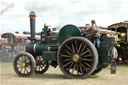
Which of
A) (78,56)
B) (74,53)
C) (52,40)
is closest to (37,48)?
(52,40)

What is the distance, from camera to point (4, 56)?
19.0 meters

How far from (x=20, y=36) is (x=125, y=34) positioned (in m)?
9.70

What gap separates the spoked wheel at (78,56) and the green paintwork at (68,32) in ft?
1.00

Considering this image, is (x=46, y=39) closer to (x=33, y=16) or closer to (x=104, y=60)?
(x=33, y=16)

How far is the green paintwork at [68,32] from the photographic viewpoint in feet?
21.9

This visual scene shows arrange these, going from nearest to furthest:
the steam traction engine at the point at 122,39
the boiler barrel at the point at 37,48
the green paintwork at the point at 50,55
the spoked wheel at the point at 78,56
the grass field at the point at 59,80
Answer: the grass field at the point at 59,80 → the spoked wheel at the point at 78,56 → the green paintwork at the point at 50,55 → the boiler barrel at the point at 37,48 → the steam traction engine at the point at 122,39

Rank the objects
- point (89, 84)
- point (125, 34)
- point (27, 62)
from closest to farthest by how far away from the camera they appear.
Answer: point (89, 84), point (27, 62), point (125, 34)

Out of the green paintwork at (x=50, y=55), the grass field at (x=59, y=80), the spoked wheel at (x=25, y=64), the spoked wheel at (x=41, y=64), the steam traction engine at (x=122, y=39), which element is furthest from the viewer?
the steam traction engine at (x=122, y=39)

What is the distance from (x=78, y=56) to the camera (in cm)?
638

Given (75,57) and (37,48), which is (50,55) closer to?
(37,48)

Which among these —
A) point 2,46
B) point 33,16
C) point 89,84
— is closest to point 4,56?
point 2,46

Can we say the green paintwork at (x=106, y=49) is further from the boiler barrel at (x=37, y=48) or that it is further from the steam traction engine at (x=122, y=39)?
the steam traction engine at (x=122, y=39)

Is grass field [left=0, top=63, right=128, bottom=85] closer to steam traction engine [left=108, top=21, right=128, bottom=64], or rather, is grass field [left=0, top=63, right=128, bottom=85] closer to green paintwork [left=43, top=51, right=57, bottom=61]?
green paintwork [left=43, top=51, right=57, bottom=61]

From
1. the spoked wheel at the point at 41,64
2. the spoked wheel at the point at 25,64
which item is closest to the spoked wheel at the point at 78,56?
the spoked wheel at the point at 25,64
